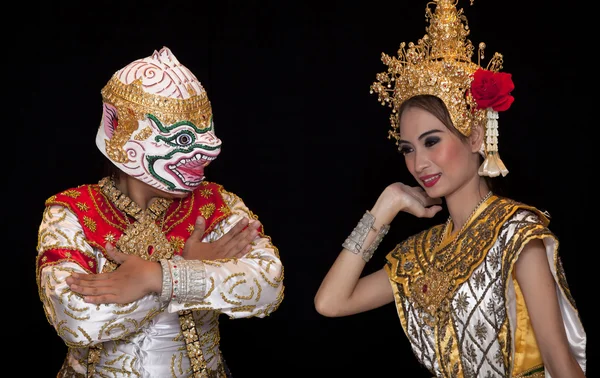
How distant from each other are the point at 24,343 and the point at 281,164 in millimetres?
1380

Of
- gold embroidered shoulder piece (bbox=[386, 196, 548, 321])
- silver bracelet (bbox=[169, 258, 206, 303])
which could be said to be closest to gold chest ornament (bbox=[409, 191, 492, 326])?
gold embroidered shoulder piece (bbox=[386, 196, 548, 321])

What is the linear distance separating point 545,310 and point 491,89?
653 mm

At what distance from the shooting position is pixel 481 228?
3047mm

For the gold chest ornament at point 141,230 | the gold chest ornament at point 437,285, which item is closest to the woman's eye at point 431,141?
the gold chest ornament at point 437,285

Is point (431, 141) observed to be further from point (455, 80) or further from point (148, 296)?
point (148, 296)

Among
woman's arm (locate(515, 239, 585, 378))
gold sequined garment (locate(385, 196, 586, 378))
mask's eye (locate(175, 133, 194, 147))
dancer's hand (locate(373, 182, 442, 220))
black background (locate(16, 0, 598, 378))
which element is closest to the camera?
woman's arm (locate(515, 239, 585, 378))

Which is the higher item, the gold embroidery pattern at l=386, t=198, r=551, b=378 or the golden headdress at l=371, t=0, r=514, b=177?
the golden headdress at l=371, t=0, r=514, b=177

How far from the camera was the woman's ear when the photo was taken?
3.06m

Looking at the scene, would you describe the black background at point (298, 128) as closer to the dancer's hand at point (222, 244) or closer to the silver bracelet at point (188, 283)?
the dancer's hand at point (222, 244)

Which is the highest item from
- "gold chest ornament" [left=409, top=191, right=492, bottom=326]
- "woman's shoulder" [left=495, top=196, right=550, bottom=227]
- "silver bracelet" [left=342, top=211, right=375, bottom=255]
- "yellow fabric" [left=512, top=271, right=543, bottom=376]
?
"woman's shoulder" [left=495, top=196, right=550, bottom=227]

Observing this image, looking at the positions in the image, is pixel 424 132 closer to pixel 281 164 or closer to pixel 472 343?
pixel 472 343

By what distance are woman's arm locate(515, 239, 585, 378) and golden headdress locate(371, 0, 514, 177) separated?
0.96 feet

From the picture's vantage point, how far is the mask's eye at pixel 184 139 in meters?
3.04

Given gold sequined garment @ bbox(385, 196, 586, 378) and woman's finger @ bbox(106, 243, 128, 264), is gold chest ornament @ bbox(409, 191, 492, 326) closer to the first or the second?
gold sequined garment @ bbox(385, 196, 586, 378)
